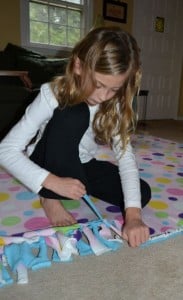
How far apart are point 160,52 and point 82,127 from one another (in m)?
3.52

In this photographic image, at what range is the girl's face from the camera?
752mm

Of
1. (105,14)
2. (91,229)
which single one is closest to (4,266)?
(91,229)

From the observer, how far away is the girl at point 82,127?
2.48 feet

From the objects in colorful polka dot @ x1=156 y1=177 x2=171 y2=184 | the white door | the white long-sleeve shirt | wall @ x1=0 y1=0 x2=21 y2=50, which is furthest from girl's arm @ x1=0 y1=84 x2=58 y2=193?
the white door

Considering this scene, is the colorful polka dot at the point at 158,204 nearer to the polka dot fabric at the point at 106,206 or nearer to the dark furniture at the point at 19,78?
the polka dot fabric at the point at 106,206

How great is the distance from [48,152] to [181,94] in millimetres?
3860

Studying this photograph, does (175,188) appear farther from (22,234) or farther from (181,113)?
(181,113)

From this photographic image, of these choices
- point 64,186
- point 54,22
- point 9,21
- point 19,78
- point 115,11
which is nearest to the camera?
point 64,186

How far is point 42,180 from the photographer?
0.79 metres

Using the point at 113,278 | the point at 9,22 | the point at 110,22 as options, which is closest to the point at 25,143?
the point at 113,278

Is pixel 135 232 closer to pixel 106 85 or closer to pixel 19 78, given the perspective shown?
pixel 106 85

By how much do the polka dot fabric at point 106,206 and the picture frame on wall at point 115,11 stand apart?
2.50 m

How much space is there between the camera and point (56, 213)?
35.3 inches

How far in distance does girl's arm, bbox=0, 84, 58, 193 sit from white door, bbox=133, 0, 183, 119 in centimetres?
322
